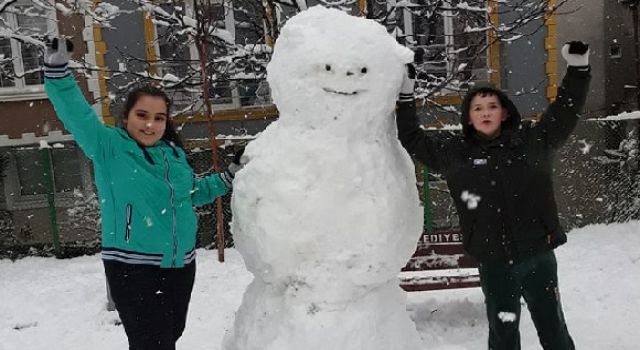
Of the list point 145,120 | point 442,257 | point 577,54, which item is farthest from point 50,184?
point 577,54

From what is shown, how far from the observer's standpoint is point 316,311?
2.39 meters

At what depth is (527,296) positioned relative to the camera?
8.59 feet

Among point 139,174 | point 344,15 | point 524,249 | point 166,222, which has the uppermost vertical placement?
point 344,15

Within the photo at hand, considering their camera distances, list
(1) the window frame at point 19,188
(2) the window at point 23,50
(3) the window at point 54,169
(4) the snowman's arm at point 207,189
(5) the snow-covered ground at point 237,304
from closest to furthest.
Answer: (4) the snowman's arm at point 207,189 → (5) the snow-covered ground at point 237,304 → (3) the window at point 54,169 → (1) the window frame at point 19,188 → (2) the window at point 23,50

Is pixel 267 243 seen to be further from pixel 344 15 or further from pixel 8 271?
pixel 8 271

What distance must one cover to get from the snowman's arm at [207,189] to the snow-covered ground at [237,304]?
73.9 inches

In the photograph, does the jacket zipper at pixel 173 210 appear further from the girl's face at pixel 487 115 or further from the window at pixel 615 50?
the window at pixel 615 50

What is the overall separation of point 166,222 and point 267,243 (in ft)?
1.42

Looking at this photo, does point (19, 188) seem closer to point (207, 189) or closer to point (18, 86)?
point (18, 86)

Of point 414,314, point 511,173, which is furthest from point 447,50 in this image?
point 511,173

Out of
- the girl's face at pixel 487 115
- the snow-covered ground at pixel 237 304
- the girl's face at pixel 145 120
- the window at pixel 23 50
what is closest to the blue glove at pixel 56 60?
the girl's face at pixel 145 120

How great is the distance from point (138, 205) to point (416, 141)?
1.26 m

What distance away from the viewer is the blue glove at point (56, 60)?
219 cm

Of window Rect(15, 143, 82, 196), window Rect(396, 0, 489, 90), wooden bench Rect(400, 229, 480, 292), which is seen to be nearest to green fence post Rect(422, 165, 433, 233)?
window Rect(396, 0, 489, 90)
